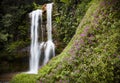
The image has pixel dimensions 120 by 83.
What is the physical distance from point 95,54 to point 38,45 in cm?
1070

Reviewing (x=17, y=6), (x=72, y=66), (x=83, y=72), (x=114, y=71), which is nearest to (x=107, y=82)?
(x=114, y=71)

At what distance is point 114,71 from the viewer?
6.25 metres

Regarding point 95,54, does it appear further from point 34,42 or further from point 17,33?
point 17,33

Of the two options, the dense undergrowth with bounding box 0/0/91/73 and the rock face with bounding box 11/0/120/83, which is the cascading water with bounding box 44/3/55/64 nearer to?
the dense undergrowth with bounding box 0/0/91/73

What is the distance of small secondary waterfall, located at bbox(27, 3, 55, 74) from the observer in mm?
16605

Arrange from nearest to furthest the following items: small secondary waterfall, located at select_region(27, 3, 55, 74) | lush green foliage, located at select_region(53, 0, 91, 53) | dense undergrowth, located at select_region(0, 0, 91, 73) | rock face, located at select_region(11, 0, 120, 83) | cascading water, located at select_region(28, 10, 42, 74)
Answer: rock face, located at select_region(11, 0, 120, 83)
lush green foliage, located at select_region(53, 0, 91, 53)
dense undergrowth, located at select_region(0, 0, 91, 73)
small secondary waterfall, located at select_region(27, 3, 55, 74)
cascading water, located at select_region(28, 10, 42, 74)

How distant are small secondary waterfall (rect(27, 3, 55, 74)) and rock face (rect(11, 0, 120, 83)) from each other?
809 centimetres

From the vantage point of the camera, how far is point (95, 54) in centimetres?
681

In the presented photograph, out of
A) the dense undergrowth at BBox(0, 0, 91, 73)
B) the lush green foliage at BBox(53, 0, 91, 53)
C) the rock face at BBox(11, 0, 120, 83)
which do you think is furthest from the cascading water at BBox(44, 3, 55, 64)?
the rock face at BBox(11, 0, 120, 83)

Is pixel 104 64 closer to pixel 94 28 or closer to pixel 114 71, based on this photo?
pixel 114 71

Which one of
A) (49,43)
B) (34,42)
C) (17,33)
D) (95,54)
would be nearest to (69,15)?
(49,43)

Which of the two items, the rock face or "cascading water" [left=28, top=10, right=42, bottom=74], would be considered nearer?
the rock face

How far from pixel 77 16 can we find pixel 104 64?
6892mm

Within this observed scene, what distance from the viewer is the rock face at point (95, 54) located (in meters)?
6.32
